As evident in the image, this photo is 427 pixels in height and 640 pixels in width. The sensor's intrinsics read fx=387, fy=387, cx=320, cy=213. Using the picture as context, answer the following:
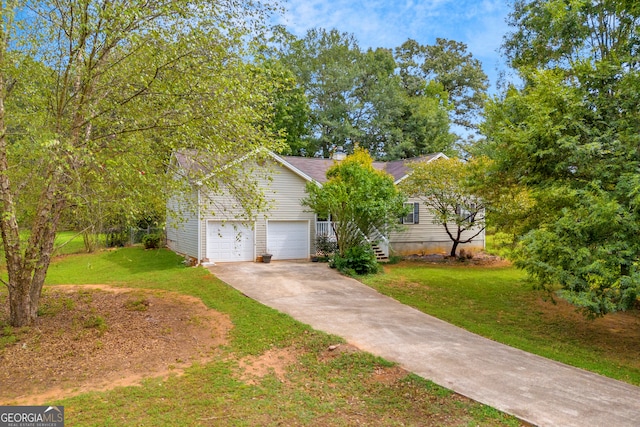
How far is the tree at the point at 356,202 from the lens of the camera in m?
14.6

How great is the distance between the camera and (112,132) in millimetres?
7203

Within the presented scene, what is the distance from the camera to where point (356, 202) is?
47.6 ft

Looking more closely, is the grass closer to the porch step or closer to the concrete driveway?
the concrete driveway

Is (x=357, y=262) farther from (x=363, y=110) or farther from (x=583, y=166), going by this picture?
(x=363, y=110)

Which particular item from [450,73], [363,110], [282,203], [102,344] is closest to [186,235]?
[282,203]

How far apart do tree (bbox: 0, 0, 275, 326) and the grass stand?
3032 mm

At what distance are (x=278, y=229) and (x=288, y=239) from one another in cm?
66

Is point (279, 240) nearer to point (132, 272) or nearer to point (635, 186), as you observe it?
point (132, 272)

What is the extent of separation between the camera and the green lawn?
23.4 feet

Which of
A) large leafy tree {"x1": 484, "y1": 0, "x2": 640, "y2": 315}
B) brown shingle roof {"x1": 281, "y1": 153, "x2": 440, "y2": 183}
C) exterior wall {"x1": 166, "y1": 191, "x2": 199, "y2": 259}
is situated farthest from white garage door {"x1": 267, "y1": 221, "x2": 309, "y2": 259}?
large leafy tree {"x1": 484, "y1": 0, "x2": 640, "y2": 315}

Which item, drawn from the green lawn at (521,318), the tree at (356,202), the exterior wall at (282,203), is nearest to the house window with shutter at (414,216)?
the tree at (356,202)

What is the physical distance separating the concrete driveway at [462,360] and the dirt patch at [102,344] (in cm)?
212

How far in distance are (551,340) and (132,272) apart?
→ 13779mm

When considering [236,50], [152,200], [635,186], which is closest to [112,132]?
[152,200]
